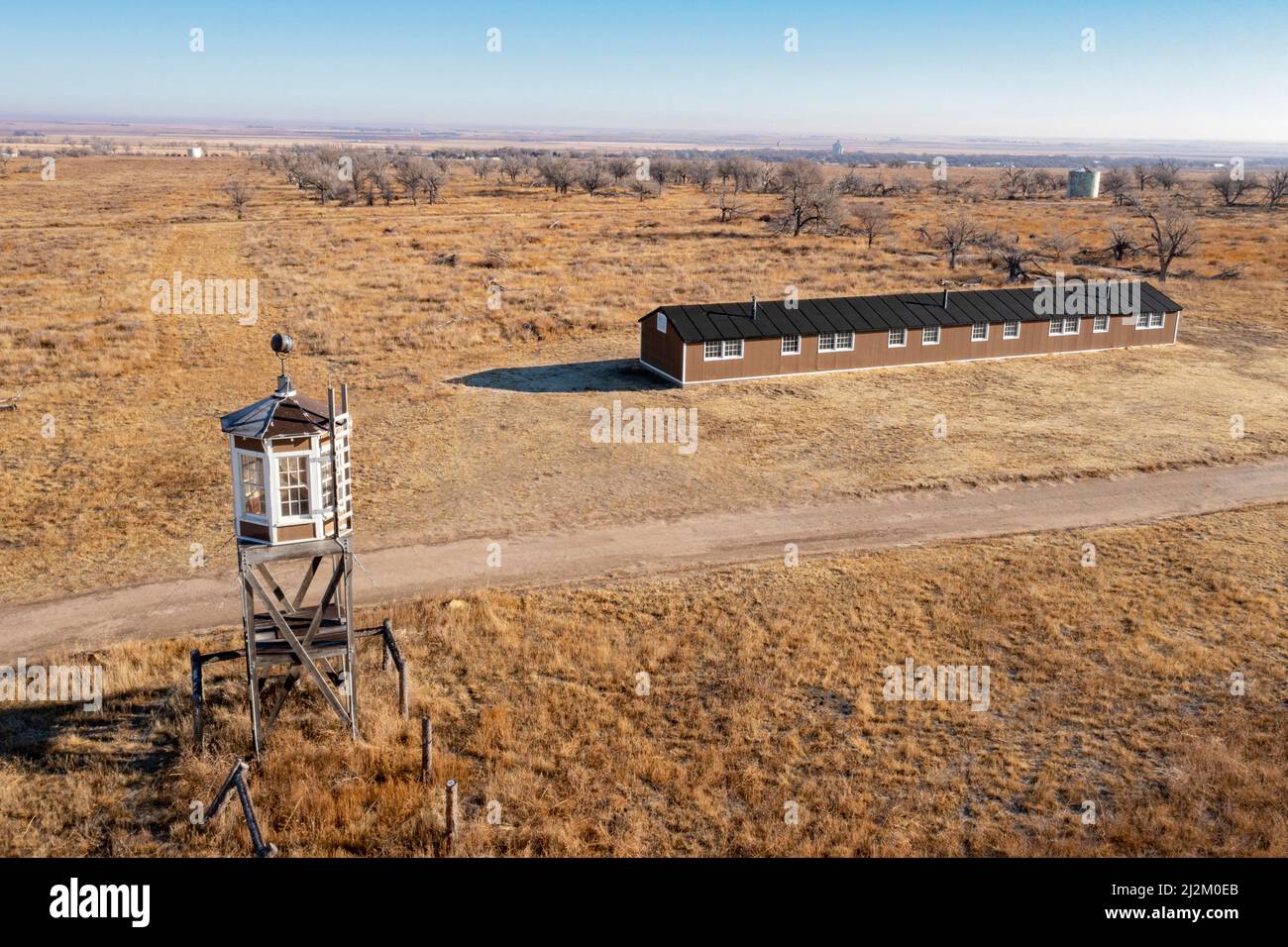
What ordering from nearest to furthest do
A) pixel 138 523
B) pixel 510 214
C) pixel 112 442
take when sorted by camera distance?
pixel 138 523 < pixel 112 442 < pixel 510 214

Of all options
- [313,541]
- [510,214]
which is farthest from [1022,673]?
[510,214]

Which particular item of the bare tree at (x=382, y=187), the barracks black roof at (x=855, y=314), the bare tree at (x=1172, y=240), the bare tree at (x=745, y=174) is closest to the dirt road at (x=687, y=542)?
the barracks black roof at (x=855, y=314)

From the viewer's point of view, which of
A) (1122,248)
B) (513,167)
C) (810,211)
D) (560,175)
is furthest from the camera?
(513,167)

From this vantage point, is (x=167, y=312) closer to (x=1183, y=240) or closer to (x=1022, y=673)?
(x=1022, y=673)

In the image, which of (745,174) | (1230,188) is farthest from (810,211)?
(1230,188)

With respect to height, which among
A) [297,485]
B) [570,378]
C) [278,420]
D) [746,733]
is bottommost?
[746,733]

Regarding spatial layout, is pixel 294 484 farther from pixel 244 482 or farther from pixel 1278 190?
pixel 1278 190
